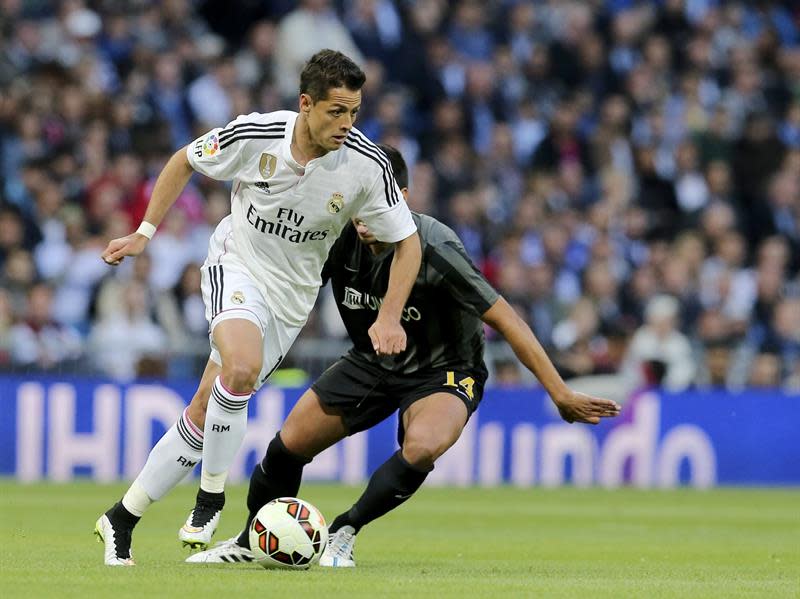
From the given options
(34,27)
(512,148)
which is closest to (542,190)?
(512,148)

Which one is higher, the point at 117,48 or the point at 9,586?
the point at 117,48

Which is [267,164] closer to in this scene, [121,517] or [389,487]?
[389,487]

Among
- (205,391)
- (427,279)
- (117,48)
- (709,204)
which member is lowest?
(205,391)

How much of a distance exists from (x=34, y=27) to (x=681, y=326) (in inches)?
309

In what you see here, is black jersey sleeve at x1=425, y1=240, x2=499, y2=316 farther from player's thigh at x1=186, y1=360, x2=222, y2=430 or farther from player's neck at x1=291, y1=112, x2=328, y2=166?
player's thigh at x1=186, y1=360, x2=222, y2=430

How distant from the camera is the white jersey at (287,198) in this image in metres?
Answer: 8.00

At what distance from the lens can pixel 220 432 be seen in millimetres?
7773

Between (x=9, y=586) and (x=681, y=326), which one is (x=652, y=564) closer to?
(x=9, y=586)

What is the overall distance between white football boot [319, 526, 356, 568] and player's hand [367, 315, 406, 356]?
1117 millimetres

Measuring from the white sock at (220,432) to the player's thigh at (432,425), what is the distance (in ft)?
2.99

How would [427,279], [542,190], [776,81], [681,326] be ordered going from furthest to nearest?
1. [776,81]
2. [542,190]
3. [681,326]
4. [427,279]

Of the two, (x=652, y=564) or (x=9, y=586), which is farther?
(x=652, y=564)

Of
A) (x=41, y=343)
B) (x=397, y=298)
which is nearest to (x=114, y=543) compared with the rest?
(x=397, y=298)

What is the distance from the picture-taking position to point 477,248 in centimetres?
1841
